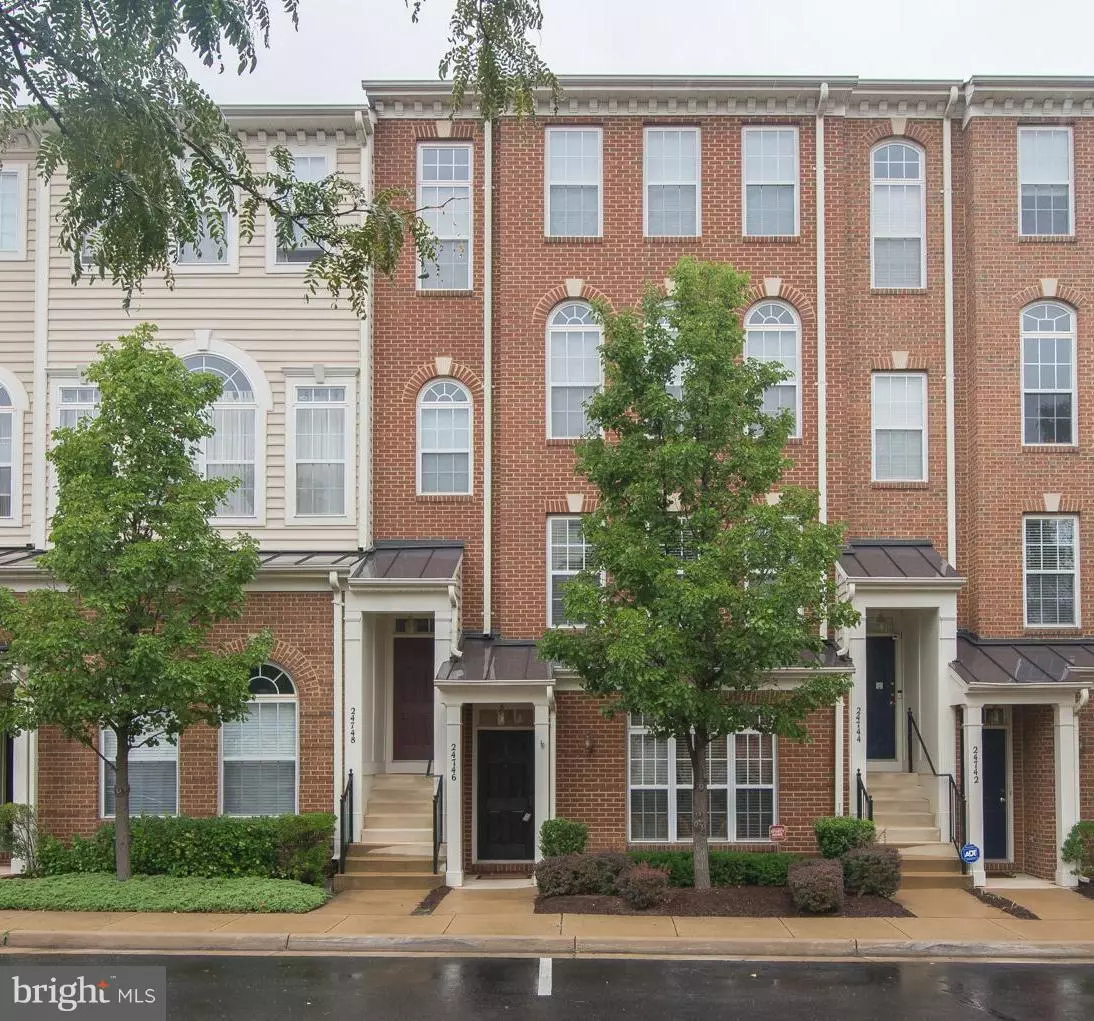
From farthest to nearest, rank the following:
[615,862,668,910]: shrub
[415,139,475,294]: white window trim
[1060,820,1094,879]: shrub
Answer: [415,139,475,294]: white window trim < [1060,820,1094,879]: shrub < [615,862,668,910]: shrub

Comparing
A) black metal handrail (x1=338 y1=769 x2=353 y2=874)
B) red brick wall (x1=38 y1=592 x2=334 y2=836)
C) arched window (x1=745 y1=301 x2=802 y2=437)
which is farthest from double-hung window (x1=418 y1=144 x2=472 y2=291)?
black metal handrail (x1=338 y1=769 x2=353 y2=874)

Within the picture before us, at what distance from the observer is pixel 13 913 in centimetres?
1487

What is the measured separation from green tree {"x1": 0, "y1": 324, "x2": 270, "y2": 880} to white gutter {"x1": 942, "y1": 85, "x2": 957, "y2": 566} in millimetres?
10559

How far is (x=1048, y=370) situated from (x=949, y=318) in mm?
1701

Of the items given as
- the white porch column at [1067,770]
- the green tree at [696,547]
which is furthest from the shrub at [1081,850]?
the green tree at [696,547]

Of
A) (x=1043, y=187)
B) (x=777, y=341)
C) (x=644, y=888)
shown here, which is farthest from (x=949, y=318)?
(x=644, y=888)

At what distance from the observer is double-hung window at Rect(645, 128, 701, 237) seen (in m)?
19.8

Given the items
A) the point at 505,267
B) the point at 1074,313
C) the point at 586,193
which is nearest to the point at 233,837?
the point at 505,267

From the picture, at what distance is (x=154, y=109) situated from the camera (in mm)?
8539

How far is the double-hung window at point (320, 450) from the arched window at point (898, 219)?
8.70 m

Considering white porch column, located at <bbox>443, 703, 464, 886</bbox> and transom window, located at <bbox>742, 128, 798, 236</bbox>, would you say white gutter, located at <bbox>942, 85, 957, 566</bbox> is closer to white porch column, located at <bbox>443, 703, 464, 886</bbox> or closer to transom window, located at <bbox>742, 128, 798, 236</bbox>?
transom window, located at <bbox>742, 128, 798, 236</bbox>

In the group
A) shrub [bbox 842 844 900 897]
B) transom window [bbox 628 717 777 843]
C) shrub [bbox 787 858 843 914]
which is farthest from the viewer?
transom window [bbox 628 717 777 843]

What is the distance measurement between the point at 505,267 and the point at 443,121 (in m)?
2.58

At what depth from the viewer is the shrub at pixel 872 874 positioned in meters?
15.9
